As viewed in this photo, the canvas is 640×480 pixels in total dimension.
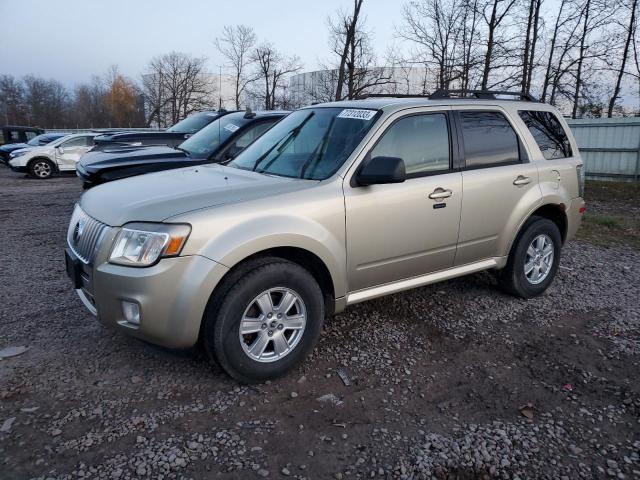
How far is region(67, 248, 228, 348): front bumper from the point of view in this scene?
2764mm

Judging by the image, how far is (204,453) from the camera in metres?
2.52

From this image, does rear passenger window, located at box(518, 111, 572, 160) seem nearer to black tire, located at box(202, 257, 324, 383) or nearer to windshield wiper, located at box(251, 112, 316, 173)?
windshield wiper, located at box(251, 112, 316, 173)

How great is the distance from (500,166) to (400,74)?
2179 cm

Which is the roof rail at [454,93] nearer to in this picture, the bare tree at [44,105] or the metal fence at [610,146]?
the metal fence at [610,146]

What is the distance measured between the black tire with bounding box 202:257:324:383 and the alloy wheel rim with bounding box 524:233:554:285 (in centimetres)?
249

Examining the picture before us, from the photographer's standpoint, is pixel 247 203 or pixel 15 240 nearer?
pixel 247 203

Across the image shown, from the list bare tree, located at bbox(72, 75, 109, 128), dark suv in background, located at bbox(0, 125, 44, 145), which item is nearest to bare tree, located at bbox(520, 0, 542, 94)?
dark suv in background, located at bbox(0, 125, 44, 145)

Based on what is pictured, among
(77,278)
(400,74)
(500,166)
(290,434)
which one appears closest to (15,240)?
(77,278)

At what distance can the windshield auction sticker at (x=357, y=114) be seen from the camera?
375 centimetres

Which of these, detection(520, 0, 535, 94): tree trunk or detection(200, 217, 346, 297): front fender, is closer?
detection(200, 217, 346, 297): front fender

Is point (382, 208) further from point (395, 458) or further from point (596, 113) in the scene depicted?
point (596, 113)

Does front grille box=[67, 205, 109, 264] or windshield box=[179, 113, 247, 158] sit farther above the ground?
windshield box=[179, 113, 247, 158]

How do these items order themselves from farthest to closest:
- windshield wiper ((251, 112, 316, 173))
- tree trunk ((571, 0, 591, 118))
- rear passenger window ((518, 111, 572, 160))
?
tree trunk ((571, 0, 591, 118)), rear passenger window ((518, 111, 572, 160)), windshield wiper ((251, 112, 316, 173))

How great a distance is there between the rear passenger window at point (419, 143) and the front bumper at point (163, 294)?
1.60m
